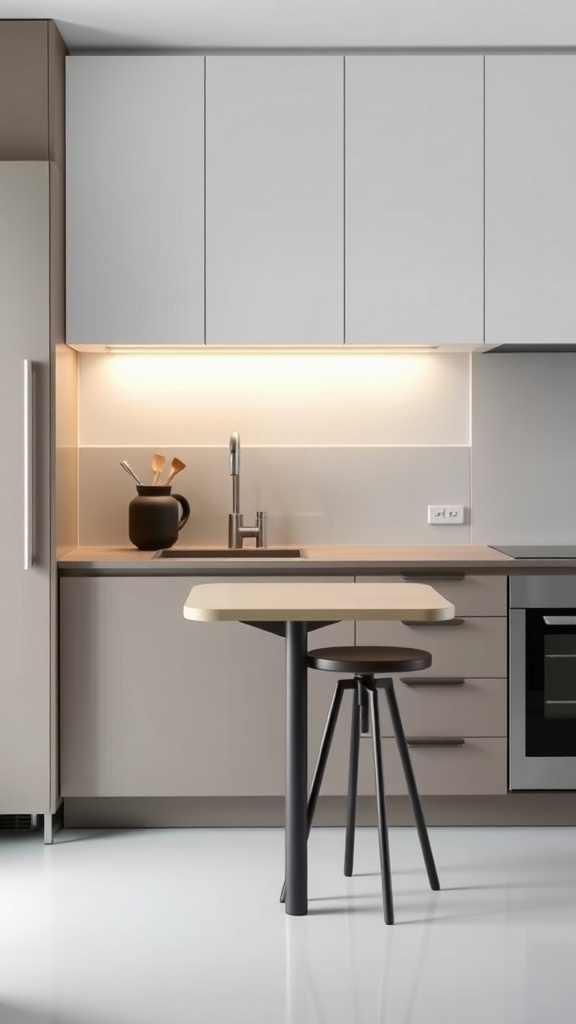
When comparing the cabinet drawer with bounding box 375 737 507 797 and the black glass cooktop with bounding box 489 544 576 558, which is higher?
the black glass cooktop with bounding box 489 544 576 558

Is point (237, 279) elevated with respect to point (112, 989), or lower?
elevated

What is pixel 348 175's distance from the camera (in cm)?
392

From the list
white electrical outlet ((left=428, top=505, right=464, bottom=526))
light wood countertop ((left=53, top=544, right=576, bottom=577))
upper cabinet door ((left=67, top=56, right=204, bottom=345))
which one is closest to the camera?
light wood countertop ((left=53, top=544, right=576, bottom=577))

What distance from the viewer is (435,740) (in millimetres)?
3777

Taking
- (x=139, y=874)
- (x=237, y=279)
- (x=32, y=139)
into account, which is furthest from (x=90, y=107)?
(x=139, y=874)

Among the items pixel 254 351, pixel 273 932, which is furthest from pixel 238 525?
pixel 273 932

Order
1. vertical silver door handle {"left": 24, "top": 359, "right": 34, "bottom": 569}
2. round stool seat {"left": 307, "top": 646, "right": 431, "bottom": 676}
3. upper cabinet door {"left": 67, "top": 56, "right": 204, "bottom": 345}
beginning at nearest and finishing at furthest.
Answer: round stool seat {"left": 307, "top": 646, "right": 431, "bottom": 676}
vertical silver door handle {"left": 24, "top": 359, "right": 34, "bottom": 569}
upper cabinet door {"left": 67, "top": 56, "right": 204, "bottom": 345}

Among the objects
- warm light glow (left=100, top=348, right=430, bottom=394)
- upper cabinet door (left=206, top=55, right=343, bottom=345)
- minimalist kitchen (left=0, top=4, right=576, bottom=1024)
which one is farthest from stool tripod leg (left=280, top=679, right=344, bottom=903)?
warm light glow (left=100, top=348, right=430, bottom=394)

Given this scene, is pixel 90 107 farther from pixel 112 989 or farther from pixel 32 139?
pixel 112 989

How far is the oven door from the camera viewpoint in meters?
3.78

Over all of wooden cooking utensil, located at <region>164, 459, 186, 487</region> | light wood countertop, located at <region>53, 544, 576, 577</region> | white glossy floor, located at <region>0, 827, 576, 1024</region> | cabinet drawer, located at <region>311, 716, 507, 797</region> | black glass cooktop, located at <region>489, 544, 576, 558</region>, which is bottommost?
white glossy floor, located at <region>0, 827, 576, 1024</region>

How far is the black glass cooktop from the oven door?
256 millimetres

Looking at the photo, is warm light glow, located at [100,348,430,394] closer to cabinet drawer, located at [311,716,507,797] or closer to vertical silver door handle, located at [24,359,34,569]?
vertical silver door handle, located at [24,359,34,569]

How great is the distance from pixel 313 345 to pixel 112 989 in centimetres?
224
